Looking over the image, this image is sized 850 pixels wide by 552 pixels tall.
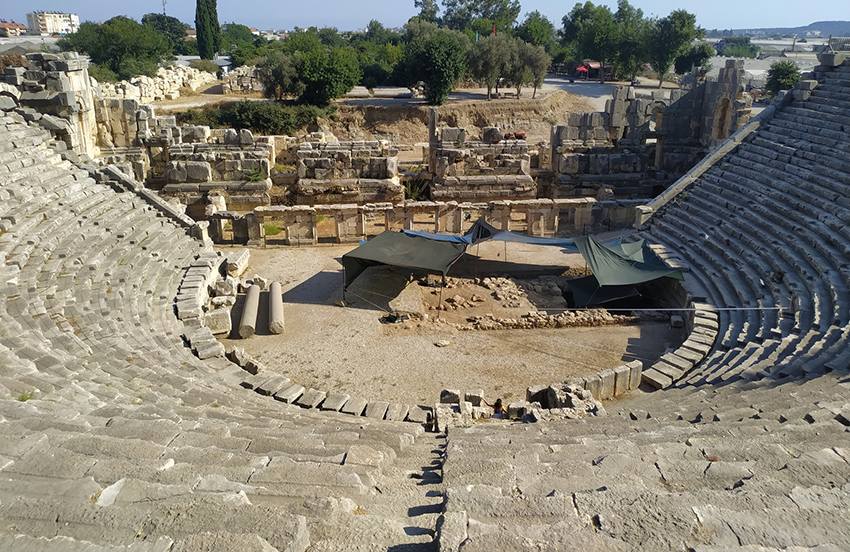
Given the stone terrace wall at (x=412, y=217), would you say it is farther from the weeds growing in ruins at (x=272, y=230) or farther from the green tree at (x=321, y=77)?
the green tree at (x=321, y=77)

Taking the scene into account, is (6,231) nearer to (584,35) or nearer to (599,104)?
(599,104)

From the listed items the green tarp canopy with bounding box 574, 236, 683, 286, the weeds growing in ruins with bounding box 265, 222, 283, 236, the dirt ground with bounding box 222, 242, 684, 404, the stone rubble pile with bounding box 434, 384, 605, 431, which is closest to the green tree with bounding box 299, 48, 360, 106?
the weeds growing in ruins with bounding box 265, 222, 283, 236

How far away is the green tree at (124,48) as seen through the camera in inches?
1834

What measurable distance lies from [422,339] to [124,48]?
4831 cm

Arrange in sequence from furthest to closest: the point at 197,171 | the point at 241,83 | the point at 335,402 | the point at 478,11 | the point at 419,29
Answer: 1. the point at 478,11
2. the point at 419,29
3. the point at 241,83
4. the point at 197,171
5. the point at 335,402

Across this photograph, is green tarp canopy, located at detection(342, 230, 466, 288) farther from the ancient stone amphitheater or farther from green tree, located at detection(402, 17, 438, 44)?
green tree, located at detection(402, 17, 438, 44)

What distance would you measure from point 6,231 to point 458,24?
272 feet

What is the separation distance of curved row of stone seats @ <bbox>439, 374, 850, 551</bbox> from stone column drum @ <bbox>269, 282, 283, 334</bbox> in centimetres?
→ 622

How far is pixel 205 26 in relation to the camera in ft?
222

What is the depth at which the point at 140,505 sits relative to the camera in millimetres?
4480

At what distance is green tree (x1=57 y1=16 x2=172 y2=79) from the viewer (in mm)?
46594

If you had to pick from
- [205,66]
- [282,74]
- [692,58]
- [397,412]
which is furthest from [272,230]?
[692,58]

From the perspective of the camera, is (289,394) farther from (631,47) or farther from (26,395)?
(631,47)

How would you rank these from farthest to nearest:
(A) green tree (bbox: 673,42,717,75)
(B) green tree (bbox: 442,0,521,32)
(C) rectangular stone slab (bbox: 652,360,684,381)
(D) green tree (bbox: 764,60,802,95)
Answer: (B) green tree (bbox: 442,0,521,32)
(A) green tree (bbox: 673,42,717,75)
(D) green tree (bbox: 764,60,802,95)
(C) rectangular stone slab (bbox: 652,360,684,381)
